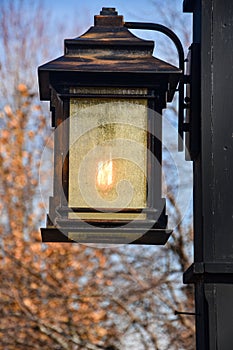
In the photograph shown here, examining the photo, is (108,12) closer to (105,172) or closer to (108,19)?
(108,19)

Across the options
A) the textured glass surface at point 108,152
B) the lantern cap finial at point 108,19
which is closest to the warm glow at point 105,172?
the textured glass surface at point 108,152

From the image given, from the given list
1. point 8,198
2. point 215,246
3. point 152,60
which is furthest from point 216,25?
point 8,198

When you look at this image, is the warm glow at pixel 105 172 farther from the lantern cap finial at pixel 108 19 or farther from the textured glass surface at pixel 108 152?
the lantern cap finial at pixel 108 19

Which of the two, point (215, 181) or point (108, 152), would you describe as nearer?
point (215, 181)

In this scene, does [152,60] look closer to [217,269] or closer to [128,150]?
[128,150]

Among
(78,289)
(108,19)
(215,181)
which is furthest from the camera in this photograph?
(78,289)

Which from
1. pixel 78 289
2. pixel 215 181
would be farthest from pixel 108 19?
pixel 78 289

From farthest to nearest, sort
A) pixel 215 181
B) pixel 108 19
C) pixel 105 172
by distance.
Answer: pixel 108 19, pixel 105 172, pixel 215 181

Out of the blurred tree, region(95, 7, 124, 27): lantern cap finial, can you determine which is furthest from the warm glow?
the blurred tree

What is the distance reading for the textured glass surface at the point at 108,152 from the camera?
2680 millimetres

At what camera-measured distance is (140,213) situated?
2.64 m

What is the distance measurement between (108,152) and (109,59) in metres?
0.27

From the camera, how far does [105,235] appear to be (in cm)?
262

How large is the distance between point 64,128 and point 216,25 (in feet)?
1.72
